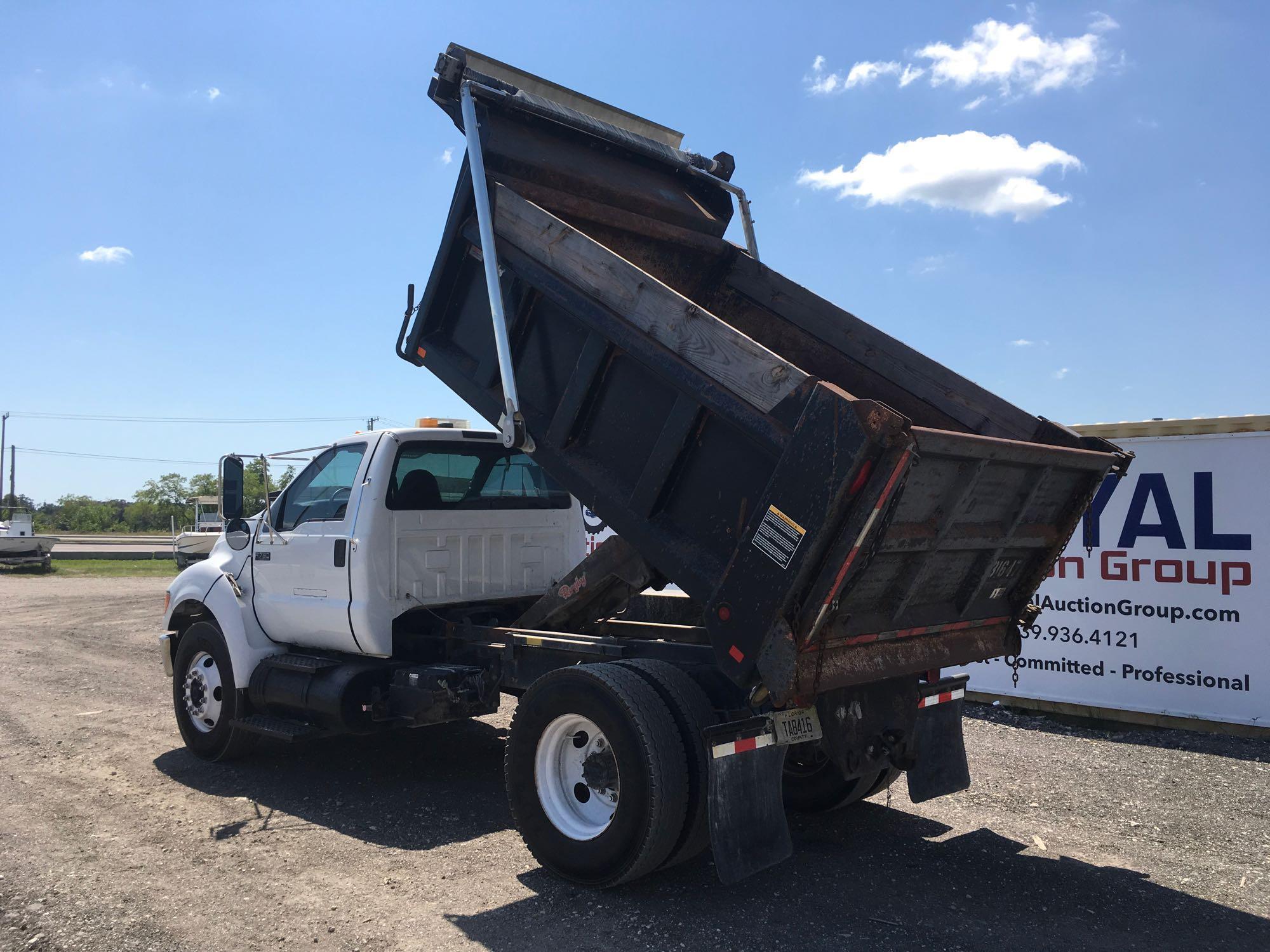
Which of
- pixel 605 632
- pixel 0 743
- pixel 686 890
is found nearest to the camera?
pixel 686 890

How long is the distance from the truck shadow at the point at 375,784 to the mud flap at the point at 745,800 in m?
1.96

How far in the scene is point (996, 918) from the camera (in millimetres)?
4371

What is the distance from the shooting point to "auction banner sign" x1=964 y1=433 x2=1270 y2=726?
8.03 m

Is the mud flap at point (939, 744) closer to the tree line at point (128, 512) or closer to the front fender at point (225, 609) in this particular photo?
the front fender at point (225, 609)

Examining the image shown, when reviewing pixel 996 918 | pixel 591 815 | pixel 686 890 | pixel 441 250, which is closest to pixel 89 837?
pixel 591 815

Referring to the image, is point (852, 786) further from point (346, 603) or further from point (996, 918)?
point (346, 603)

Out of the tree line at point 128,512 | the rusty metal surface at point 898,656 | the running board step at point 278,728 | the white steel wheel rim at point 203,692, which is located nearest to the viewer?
the rusty metal surface at point 898,656

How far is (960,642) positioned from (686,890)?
6.01 feet

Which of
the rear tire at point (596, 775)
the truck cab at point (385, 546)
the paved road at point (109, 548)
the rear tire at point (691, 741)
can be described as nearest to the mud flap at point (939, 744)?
the rear tire at point (691, 741)

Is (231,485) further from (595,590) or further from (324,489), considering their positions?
(595,590)

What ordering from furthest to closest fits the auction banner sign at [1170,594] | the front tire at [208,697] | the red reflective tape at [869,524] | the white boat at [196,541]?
the white boat at [196,541] → the auction banner sign at [1170,594] → the front tire at [208,697] → the red reflective tape at [869,524]

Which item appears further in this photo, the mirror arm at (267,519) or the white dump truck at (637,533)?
the mirror arm at (267,519)

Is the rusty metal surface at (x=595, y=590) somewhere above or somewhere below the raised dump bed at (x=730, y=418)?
below

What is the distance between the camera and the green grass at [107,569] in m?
27.9
